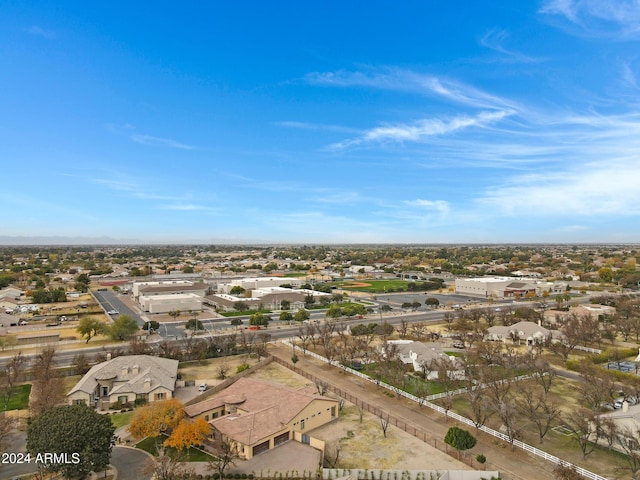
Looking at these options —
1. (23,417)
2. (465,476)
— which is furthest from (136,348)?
(465,476)

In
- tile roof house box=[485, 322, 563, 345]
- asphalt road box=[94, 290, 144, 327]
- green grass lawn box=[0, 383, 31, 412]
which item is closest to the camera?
green grass lawn box=[0, 383, 31, 412]

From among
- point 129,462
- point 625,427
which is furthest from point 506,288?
point 129,462

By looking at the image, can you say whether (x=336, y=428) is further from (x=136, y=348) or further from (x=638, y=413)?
(x=136, y=348)

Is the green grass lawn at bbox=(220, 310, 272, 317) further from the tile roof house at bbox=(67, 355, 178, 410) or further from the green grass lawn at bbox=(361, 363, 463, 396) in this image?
the green grass lawn at bbox=(361, 363, 463, 396)

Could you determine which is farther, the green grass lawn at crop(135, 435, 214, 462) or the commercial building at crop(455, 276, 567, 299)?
the commercial building at crop(455, 276, 567, 299)

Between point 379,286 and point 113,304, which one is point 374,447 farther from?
point 379,286

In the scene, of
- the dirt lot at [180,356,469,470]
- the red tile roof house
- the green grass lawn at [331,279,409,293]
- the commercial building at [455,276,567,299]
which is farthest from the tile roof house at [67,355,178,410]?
the commercial building at [455,276,567,299]

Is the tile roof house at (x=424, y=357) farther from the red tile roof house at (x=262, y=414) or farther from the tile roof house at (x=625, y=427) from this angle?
the red tile roof house at (x=262, y=414)
